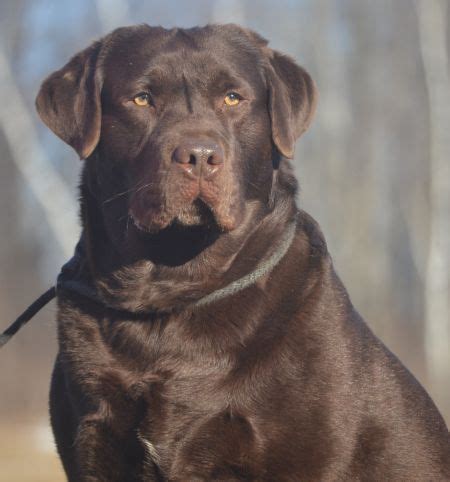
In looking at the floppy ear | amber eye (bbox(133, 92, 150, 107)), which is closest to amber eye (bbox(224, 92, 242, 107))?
the floppy ear

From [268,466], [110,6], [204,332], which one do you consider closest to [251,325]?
[204,332]

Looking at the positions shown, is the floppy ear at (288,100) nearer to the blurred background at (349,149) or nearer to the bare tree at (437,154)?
the blurred background at (349,149)

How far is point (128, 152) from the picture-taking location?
13.3 ft

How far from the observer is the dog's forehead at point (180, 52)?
4.11 metres

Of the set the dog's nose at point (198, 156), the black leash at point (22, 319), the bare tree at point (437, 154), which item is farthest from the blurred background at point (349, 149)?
the dog's nose at point (198, 156)

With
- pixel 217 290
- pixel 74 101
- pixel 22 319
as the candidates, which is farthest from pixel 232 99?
pixel 22 319

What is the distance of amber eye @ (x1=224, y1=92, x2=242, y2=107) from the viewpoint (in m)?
4.10

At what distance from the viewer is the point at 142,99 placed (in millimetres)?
4090

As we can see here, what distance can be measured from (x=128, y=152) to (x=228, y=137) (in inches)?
15.0

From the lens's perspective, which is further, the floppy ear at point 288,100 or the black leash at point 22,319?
the black leash at point 22,319

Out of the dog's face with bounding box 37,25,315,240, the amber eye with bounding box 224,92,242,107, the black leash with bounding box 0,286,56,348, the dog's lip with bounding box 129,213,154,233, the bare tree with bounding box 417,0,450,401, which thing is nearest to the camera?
the dog's face with bounding box 37,25,315,240

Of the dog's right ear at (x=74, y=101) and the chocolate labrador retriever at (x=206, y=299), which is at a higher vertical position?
the dog's right ear at (x=74, y=101)

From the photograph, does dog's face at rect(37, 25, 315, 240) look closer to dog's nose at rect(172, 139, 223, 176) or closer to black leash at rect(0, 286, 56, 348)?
dog's nose at rect(172, 139, 223, 176)

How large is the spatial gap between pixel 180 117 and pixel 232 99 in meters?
0.24
